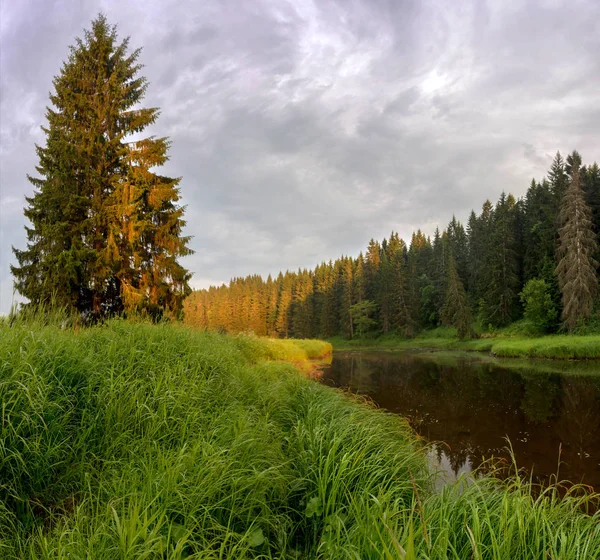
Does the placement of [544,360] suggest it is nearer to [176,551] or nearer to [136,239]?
[136,239]

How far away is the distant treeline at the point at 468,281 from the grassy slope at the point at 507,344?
2.45m

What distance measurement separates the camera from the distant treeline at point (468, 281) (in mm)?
36812

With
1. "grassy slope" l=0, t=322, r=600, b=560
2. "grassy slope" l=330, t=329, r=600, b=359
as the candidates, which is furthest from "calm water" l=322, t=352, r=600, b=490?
"grassy slope" l=330, t=329, r=600, b=359

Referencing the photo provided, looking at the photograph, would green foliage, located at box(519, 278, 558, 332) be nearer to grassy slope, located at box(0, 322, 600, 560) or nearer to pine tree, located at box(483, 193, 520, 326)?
pine tree, located at box(483, 193, 520, 326)

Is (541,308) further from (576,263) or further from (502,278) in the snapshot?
(502,278)

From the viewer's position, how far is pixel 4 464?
10.7 ft

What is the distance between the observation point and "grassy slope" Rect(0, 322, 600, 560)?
2.61 metres

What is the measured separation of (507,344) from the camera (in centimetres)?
3631

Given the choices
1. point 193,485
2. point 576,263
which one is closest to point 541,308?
point 576,263

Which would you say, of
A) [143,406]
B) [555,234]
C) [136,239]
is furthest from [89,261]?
[555,234]

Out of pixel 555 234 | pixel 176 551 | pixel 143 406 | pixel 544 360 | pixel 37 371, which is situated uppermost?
pixel 555 234

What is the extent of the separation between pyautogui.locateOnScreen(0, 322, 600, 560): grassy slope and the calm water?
11.8 feet

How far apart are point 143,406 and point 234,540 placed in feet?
6.76

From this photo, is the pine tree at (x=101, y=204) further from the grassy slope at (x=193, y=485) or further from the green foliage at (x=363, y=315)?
the green foliage at (x=363, y=315)
